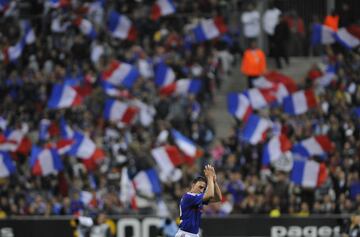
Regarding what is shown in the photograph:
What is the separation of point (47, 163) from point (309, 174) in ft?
20.1

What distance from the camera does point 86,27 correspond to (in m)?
36.0

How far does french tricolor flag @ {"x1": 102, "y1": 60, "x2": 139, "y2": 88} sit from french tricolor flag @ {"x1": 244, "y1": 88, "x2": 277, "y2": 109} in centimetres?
299

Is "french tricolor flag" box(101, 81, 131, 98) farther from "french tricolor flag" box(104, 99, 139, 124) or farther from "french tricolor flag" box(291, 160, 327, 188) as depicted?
"french tricolor flag" box(291, 160, 327, 188)

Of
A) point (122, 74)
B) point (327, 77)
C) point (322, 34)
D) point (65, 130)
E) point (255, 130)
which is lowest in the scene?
point (255, 130)

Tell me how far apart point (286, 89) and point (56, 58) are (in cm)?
630

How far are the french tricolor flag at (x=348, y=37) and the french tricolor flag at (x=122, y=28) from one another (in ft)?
17.8

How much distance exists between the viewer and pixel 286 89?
33562 mm

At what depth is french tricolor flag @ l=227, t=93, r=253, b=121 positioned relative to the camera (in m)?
32.9

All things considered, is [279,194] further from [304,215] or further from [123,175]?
[123,175]

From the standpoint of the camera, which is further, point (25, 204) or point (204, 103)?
point (204, 103)

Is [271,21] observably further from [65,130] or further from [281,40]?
[65,130]

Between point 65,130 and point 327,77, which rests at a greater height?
point 327,77

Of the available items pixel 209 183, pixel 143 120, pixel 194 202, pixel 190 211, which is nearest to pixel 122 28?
pixel 143 120

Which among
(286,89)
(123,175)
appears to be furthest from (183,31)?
(123,175)
